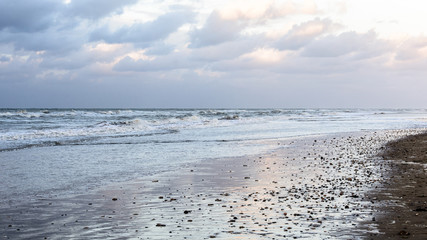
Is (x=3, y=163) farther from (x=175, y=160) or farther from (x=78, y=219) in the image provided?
(x=78, y=219)

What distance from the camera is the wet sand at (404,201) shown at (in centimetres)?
627

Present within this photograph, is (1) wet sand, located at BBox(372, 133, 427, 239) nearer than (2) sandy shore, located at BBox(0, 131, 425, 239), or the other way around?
(1) wet sand, located at BBox(372, 133, 427, 239)

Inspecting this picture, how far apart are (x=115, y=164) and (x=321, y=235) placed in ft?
34.6

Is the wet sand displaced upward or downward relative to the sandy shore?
upward

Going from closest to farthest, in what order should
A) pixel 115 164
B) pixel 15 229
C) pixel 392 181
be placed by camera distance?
pixel 15 229
pixel 392 181
pixel 115 164

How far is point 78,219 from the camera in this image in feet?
24.3

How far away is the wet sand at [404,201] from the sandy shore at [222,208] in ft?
0.31

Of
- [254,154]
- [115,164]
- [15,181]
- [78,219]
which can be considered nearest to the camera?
[78,219]

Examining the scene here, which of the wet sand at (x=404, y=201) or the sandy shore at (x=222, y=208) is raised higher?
the wet sand at (x=404, y=201)

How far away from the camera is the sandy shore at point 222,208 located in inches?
255

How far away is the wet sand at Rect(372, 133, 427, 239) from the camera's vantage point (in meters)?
6.27

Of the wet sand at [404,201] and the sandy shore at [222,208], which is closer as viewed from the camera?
the wet sand at [404,201]

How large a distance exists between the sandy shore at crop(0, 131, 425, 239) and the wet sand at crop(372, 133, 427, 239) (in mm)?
94

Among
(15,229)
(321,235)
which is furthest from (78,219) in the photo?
(321,235)
